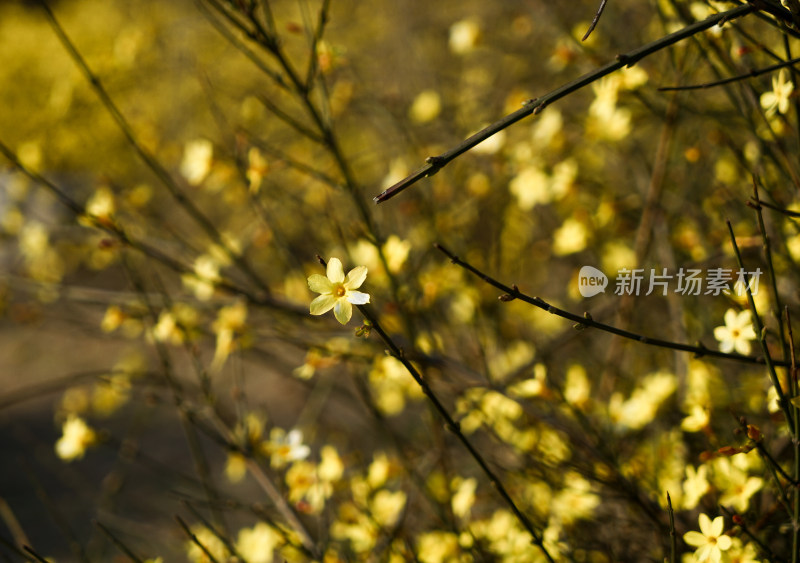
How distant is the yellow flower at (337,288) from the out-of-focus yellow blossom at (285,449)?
0.71 metres

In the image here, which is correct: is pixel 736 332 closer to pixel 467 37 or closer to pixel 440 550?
pixel 440 550

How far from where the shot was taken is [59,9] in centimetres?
921

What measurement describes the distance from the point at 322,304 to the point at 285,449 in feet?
Answer: 2.51

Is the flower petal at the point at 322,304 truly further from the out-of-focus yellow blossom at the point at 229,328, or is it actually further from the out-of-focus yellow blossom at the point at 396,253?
the out-of-focus yellow blossom at the point at 229,328

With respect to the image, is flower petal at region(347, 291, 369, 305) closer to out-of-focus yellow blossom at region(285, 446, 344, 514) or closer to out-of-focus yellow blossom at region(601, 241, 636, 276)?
out-of-focus yellow blossom at region(285, 446, 344, 514)

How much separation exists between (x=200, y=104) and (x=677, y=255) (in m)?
4.24

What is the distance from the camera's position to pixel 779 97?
4.00 ft

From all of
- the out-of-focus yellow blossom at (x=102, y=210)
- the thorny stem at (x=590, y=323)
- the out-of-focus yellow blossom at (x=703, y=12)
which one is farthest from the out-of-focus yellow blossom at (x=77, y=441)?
the out-of-focus yellow blossom at (x=703, y=12)

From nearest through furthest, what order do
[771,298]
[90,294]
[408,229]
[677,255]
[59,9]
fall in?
[771,298] → [90,294] → [677,255] → [408,229] → [59,9]

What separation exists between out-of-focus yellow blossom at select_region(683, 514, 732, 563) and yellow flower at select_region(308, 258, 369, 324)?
2.16 ft

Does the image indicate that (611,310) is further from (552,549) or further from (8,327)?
(8,327)

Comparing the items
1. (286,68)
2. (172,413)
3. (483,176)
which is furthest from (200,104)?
(286,68)

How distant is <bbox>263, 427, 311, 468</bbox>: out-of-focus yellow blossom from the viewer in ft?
5.45

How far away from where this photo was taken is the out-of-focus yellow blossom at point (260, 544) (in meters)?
1.71
